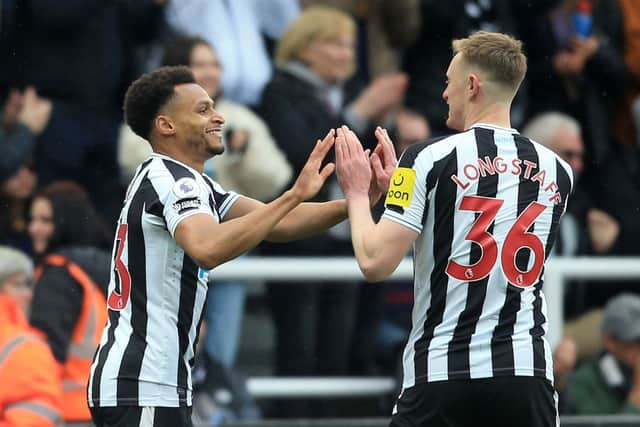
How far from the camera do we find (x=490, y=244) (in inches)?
211

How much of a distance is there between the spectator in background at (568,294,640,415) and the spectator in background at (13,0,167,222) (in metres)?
3.01

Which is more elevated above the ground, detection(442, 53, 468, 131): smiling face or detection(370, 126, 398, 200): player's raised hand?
detection(442, 53, 468, 131): smiling face

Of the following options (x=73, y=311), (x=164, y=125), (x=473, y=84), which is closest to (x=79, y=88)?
(x=73, y=311)

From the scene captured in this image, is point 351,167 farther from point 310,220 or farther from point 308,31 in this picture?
point 308,31

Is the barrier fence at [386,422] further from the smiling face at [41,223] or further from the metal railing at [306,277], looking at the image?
the smiling face at [41,223]

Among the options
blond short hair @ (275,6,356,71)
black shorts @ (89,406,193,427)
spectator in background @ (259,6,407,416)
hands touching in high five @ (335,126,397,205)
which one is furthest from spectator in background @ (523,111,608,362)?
black shorts @ (89,406,193,427)

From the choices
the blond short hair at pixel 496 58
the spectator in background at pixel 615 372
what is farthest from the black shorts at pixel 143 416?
the spectator in background at pixel 615 372

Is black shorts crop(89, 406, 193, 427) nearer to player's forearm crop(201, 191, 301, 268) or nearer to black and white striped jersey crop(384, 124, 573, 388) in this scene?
player's forearm crop(201, 191, 301, 268)

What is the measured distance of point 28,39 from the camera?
8836mm

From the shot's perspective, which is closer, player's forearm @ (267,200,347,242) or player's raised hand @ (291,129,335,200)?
player's raised hand @ (291,129,335,200)

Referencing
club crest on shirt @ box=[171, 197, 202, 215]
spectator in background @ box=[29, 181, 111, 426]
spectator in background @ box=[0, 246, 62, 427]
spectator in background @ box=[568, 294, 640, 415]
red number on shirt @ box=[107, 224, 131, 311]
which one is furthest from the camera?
spectator in background @ box=[568, 294, 640, 415]

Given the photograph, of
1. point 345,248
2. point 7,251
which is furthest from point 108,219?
point 345,248

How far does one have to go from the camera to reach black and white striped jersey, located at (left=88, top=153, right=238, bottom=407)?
5.50 metres

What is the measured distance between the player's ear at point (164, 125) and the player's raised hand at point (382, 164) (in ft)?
2.54
